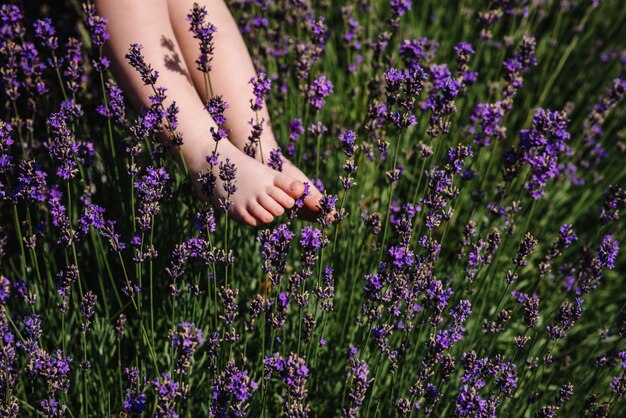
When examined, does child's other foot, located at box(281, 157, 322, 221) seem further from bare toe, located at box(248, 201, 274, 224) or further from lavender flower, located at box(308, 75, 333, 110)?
lavender flower, located at box(308, 75, 333, 110)

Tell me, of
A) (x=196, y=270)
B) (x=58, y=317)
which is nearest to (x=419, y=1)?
(x=196, y=270)

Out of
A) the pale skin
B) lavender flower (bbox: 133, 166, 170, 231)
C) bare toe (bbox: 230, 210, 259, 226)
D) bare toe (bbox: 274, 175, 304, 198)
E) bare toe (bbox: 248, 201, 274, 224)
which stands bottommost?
lavender flower (bbox: 133, 166, 170, 231)

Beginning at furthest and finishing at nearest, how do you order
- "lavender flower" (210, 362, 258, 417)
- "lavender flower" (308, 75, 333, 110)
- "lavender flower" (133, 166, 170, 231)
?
"lavender flower" (308, 75, 333, 110), "lavender flower" (133, 166, 170, 231), "lavender flower" (210, 362, 258, 417)

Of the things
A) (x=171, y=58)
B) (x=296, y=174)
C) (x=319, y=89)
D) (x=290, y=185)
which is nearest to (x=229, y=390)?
(x=290, y=185)

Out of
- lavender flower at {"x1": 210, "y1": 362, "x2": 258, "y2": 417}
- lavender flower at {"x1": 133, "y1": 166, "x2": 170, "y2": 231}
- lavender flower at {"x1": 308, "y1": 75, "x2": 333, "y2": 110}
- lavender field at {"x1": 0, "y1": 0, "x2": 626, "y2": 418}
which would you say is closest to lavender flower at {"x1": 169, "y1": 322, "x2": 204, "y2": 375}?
lavender field at {"x1": 0, "y1": 0, "x2": 626, "y2": 418}

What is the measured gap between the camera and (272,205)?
2043mm

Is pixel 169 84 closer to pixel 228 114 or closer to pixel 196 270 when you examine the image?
pixel 228 114

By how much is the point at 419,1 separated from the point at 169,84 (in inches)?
104

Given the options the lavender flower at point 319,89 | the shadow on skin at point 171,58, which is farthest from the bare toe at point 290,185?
the shadow on skin at point 171,58

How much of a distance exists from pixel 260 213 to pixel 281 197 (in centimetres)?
10

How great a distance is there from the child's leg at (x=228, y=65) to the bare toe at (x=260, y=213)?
1.41 ft

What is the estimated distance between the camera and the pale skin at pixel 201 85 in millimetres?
2086

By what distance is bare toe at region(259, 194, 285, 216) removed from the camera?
6.70 feet

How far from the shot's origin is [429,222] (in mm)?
1920
